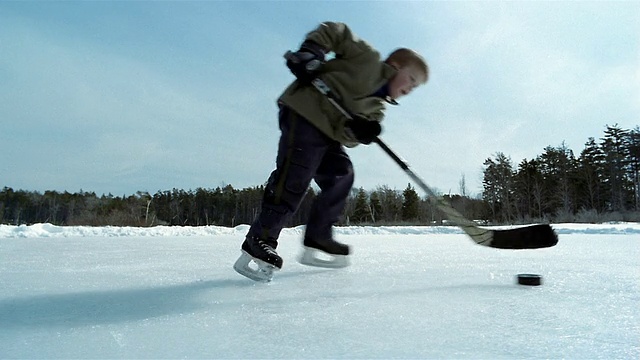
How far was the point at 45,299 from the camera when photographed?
1.21 metres

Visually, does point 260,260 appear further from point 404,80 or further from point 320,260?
point 404,80

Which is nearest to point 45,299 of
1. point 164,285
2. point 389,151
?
point 164,285

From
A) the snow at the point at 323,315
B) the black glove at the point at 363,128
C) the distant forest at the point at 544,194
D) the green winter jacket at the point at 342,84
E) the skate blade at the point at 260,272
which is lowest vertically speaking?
the snow at the point at 323,315

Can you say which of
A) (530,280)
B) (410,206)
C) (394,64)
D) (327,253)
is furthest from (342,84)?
(410,206)

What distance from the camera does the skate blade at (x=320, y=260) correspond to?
194cm

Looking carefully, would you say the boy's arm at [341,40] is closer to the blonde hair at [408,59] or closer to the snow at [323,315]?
the blonde hair at [408,59]

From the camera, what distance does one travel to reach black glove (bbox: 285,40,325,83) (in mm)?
1644

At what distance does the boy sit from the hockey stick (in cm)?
4

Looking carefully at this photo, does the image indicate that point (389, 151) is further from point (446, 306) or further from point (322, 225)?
point (446, 306)

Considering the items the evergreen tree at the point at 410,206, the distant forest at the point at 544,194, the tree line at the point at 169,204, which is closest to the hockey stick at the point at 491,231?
the distant forest at the point at 544,194

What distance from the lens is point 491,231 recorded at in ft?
5.97

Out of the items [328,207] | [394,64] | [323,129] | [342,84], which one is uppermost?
[394,64]

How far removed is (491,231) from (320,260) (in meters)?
0.80

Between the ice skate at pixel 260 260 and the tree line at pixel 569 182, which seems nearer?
the ice skate at pixel 260 260
